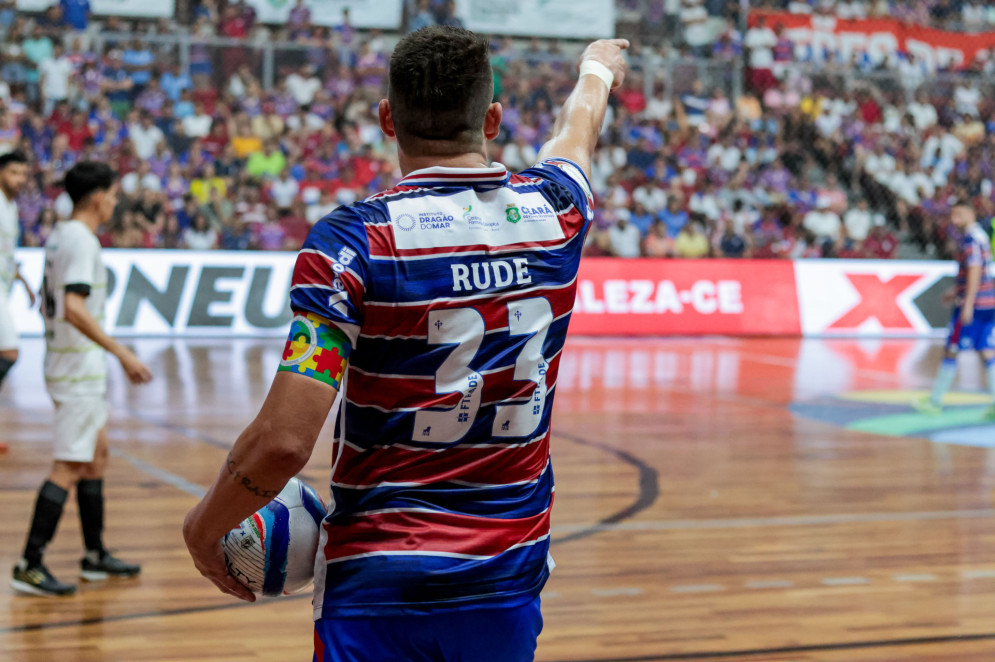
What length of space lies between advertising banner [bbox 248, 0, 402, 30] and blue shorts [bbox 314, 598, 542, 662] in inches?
793

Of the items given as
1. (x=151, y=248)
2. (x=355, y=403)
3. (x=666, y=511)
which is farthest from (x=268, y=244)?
(x=355, y=403)

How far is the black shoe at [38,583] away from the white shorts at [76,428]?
516mm

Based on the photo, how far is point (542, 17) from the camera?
884 inches

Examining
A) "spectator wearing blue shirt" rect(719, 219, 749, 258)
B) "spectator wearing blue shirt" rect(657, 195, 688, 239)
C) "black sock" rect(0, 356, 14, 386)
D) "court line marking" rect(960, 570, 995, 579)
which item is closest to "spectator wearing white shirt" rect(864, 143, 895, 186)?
"spectator wearing blue shirt" rect(719, 219, 749, 258)

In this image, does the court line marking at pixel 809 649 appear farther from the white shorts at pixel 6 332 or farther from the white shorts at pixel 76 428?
the white shorts at pixel 6 332

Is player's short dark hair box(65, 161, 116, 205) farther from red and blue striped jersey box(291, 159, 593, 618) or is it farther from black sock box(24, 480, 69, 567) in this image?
red and blue striped jersey box(291, 159, 593, 618)

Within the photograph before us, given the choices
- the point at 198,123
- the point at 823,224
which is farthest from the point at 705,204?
the point at 198,123

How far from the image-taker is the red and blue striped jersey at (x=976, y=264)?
11172 millimetres

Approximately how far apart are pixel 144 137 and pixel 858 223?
1231 centimetres

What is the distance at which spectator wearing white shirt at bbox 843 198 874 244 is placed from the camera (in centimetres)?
2134

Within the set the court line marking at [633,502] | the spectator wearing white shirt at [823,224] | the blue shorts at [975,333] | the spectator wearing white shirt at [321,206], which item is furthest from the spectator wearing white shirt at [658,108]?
the court line marking at [633,502]

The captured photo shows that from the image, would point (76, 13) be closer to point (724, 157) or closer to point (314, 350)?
point (724, 157)

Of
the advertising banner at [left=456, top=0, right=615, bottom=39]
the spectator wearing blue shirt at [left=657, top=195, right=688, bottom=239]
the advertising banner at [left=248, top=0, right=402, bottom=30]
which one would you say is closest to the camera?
the spectator wearing blue shirt at [left=657, top=195, right=688, bottom=239]

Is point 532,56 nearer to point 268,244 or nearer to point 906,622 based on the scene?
point 268,244
